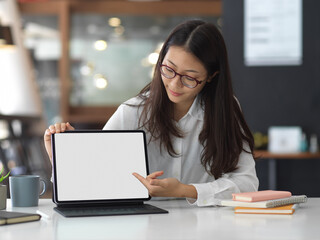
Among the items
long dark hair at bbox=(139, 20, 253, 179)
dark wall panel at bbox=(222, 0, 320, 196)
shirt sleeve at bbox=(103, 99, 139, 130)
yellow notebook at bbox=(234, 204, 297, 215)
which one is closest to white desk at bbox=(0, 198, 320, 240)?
yellow notebook at bbox=(234, 204, 297, 215)

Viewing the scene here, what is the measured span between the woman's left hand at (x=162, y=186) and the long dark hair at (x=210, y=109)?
1.00 ft

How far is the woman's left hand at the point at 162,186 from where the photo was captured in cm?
180

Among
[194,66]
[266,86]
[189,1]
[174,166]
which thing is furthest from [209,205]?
[189,1]

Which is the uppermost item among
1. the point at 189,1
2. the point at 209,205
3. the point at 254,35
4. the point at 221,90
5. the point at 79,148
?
the point at 189,1

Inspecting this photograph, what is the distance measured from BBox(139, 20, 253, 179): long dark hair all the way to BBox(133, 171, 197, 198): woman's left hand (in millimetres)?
305

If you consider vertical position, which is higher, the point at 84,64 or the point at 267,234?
the point at 84,64

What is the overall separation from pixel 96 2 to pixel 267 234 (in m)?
7.14

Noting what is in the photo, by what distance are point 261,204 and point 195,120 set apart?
23.6 inches

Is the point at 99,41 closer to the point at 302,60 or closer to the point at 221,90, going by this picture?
the point at 302,60

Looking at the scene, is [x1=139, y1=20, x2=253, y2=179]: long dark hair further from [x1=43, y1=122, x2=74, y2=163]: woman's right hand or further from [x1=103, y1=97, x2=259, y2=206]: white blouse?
[x1=43, y1=122, x2=74, y2=163]: woman's right hand

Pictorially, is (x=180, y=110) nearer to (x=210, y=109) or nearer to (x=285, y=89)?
(x=210, y=109)

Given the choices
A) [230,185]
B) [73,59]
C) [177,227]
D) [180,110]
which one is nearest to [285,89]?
[180,110]

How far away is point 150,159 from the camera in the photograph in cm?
226

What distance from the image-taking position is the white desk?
1429mm
